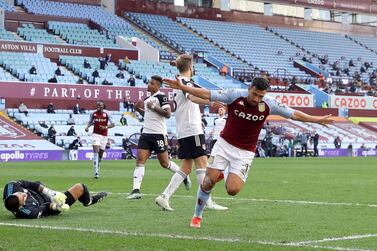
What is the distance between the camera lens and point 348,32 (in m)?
81.0

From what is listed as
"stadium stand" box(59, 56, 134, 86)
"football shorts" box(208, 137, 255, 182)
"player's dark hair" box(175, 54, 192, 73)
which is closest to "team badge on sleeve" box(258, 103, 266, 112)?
"football shorts" box(208, 137, 255, 182)

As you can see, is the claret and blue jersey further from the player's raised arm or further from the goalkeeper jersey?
the goalkeeper jersey

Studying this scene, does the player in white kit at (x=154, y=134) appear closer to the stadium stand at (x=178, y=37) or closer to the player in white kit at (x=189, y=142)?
the player in white kit at (x=189, y=142)

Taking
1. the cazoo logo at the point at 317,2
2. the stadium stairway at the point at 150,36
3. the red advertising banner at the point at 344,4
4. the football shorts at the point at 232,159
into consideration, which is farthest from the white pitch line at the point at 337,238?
the cazoo logo at the point at 317,2

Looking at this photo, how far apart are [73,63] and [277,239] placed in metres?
44.0

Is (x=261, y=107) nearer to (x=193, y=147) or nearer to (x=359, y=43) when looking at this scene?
(x=193, y=147)

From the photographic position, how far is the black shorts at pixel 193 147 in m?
12.9

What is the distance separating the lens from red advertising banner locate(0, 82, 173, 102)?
45688mm

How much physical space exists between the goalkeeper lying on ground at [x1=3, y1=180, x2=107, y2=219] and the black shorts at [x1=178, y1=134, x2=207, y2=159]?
7.71 feet

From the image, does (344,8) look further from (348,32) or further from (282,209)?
(282,209)

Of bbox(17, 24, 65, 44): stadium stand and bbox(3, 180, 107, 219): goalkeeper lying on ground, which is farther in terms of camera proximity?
bbox(17, 24, 65, 44): stadium stand

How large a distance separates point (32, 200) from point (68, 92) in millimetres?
36962

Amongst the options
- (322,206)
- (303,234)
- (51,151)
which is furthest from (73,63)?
(303,234)

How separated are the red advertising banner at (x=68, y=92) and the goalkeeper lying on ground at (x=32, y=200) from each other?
34.9 metres
